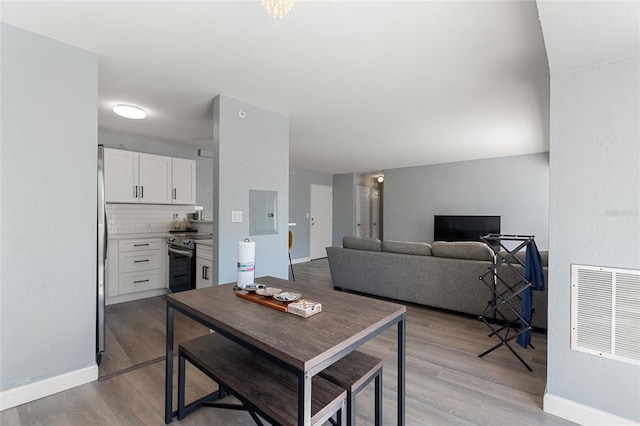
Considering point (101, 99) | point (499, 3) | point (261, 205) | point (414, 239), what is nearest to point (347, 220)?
point (414, 239)

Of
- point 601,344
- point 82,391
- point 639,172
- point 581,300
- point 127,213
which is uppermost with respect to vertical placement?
point 639,172

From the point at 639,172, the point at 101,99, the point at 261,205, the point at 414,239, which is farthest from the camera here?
the point at 414,239

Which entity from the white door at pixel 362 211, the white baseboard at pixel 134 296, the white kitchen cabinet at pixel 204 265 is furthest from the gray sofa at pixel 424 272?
the white door at pixel 362 211

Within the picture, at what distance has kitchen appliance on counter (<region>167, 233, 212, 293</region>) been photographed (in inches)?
146

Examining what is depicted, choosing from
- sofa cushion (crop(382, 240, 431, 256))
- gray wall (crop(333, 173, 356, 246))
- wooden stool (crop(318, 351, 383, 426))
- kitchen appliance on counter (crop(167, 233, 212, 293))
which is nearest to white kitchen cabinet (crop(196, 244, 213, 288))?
kitchen appliance on counter (crop(167, 233, 212, 293))

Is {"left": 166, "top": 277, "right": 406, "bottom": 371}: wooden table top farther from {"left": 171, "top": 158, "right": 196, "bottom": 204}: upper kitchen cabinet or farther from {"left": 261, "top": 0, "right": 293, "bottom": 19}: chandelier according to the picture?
{"left": 171, "top": 158, "right": 196, "bottom": 204}: upper kitchen cabinet

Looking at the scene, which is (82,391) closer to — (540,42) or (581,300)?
(581,300)

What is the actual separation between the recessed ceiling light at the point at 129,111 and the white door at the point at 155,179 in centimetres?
90

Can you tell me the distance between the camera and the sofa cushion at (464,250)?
125 inches

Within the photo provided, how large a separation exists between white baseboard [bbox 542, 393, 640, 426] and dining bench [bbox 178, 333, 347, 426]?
1.37 metres

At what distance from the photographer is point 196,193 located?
197 inches

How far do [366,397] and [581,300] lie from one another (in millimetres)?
1393

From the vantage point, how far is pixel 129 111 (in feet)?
10.4

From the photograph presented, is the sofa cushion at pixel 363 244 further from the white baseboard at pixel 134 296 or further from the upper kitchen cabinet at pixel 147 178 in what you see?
the white baseboard at pixel 134 296
